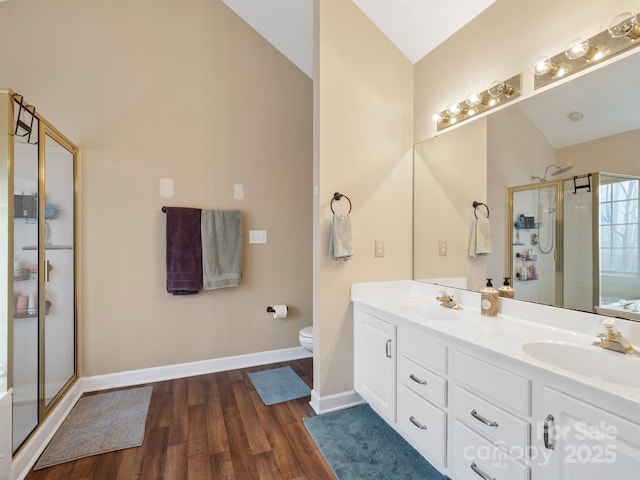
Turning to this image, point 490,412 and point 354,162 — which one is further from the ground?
point 354,162

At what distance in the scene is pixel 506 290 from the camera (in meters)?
1.69

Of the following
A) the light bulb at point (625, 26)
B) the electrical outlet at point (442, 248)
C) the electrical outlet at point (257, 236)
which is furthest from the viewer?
the electrical outlet at point (257, 236)

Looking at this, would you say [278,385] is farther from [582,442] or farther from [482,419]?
[582,442]

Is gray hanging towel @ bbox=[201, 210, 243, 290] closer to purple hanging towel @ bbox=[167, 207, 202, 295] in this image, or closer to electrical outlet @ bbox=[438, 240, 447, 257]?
purple hanging towel @ bbox=[167, 207, 202, 295]

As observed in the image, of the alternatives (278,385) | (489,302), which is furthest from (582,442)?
(278,385)

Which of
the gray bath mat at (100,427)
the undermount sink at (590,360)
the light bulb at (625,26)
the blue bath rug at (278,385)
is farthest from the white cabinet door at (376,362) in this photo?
the light bulb at (625,26)

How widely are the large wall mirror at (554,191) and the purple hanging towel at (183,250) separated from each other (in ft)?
6.43

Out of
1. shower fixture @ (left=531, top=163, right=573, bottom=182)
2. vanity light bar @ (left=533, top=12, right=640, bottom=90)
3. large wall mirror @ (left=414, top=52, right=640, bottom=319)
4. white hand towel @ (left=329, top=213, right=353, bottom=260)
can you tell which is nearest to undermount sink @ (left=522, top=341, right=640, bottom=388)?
large wall mirror @ (left=414, top=52, right=640, bottom=319)

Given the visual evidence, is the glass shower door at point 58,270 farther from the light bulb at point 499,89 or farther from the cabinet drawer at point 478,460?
the light bulb at point 499,89

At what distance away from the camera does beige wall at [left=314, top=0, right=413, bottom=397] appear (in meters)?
2.06

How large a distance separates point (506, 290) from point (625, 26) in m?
1.25

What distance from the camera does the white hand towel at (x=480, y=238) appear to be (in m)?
1.86

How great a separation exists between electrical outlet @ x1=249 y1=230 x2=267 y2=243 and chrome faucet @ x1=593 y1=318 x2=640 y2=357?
2444 mm

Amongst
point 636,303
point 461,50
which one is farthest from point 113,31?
point 636,303
